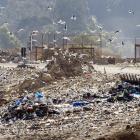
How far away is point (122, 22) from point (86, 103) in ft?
473

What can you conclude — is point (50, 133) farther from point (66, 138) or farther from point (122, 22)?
point (122, 22)

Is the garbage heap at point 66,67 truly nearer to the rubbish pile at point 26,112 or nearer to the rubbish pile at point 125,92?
the rubbish pile at point 125,92

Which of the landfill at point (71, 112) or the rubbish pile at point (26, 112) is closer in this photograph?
the landfill at point (71, 112)

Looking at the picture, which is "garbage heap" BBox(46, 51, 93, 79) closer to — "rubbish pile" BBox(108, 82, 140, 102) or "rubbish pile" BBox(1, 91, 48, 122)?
"rubbish pile" BBox(108, 82, 140, 102)

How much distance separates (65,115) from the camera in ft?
52.3

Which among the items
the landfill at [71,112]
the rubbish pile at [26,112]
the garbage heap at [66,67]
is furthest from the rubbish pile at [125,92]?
the garbage heap at [66,67]

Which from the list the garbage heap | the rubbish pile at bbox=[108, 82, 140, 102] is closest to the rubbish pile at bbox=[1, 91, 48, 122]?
the rubbish pile at bbox=[108, 82, 140, 102]

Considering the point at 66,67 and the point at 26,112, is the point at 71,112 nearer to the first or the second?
the point at 26,112

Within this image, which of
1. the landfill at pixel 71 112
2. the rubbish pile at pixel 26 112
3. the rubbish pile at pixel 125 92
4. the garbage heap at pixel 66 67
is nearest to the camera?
the landfill at pixel 71 112

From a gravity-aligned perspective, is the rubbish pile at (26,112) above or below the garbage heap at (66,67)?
below

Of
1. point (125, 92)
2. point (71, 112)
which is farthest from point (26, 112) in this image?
point (125, 92)

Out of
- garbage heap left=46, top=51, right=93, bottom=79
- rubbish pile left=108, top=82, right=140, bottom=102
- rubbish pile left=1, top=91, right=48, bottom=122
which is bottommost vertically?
rubbish pile left=1, top=91, right=48, bottom=122

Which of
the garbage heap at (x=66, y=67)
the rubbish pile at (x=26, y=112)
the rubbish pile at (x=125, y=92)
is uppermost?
the garbage heap at (x=66, y=67)

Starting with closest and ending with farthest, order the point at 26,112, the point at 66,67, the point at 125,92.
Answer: the point at 26,112
the point at 125,92
the point at 66,67
